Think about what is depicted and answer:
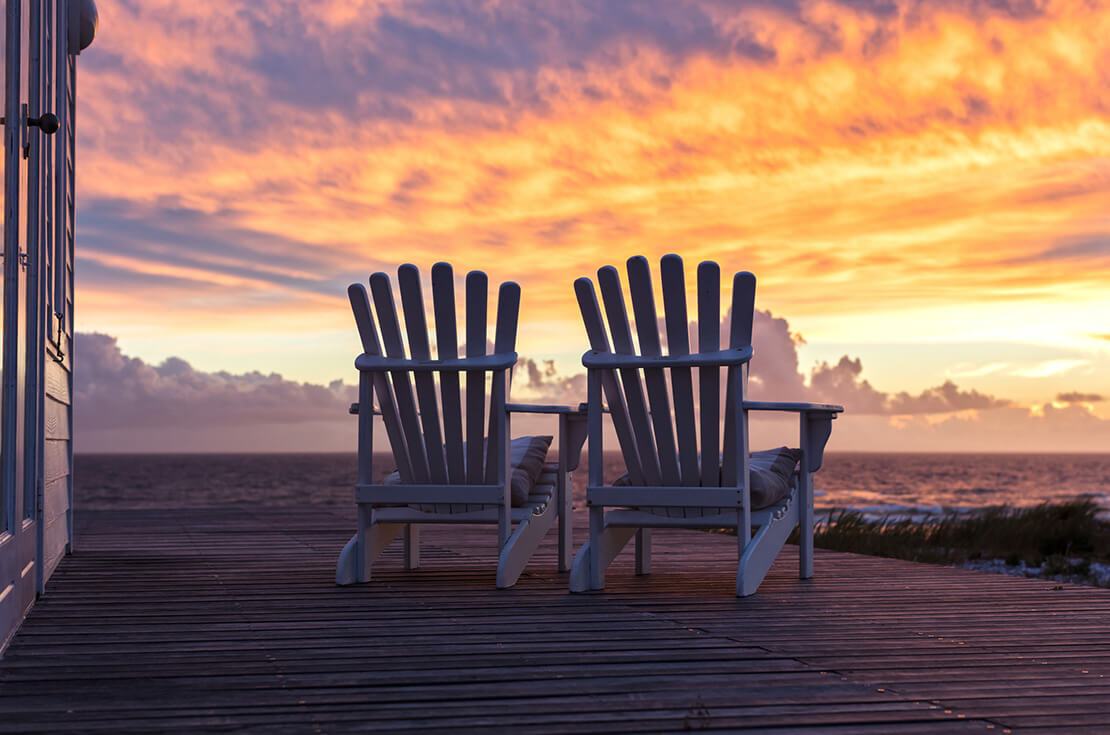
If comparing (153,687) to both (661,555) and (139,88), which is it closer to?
(661,555)

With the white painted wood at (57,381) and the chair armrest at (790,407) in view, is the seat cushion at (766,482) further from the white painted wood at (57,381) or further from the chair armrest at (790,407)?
the white painted wood at (57,381)

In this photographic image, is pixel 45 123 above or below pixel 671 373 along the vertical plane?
above

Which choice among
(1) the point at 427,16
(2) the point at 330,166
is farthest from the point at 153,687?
(2) the point at 330,166

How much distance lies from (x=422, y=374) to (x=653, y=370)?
0.91m

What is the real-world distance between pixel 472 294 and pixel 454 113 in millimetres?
7825

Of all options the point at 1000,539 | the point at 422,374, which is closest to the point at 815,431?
the point at 422,374

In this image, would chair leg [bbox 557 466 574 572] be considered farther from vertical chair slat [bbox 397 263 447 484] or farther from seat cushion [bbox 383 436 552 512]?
vertical chair slat [bbox 397 263 447 484]

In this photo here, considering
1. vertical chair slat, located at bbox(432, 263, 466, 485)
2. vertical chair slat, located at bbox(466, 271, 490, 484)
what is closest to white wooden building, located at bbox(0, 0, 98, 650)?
vertical chair slat, located at bbox(432, 263, 466, 485)

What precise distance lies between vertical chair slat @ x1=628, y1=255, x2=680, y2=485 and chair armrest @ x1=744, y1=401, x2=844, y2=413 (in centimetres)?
32

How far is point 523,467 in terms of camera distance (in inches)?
193

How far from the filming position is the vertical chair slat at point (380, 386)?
15.2ft

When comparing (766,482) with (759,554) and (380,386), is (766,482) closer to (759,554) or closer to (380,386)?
(759,554)

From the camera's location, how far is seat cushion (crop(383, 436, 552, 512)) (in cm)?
474

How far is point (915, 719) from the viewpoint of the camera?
231 centimetres
